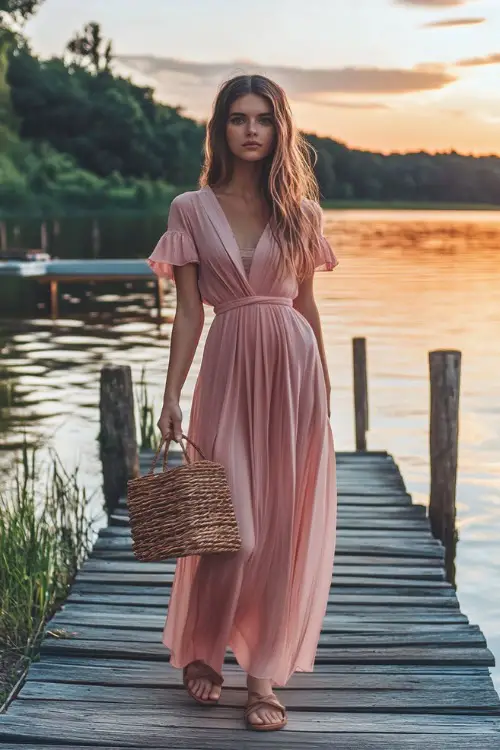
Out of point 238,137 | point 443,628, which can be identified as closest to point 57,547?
point 443,628

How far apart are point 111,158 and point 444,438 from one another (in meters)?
84.0

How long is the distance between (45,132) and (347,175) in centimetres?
2488

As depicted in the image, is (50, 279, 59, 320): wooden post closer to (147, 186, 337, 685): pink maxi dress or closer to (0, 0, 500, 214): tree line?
(147, 186, 337, 685): pink maxi dress

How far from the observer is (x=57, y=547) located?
686cm

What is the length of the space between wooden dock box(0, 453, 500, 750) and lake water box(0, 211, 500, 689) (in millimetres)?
1903

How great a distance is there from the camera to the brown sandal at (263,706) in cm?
384

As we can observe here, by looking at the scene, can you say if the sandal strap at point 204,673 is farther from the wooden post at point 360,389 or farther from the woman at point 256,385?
the wooden post at point 360,389

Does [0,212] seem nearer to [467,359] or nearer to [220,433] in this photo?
[467,359]

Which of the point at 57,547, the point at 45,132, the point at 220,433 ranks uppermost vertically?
the point at 45,132

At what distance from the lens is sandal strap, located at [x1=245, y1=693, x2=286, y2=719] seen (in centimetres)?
388

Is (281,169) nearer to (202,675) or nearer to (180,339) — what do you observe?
(180,339)

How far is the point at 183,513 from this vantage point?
3596mm

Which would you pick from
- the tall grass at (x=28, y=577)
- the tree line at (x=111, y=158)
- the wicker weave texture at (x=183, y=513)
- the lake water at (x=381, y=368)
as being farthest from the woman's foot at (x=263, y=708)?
the tree line at (x=111, y=158)

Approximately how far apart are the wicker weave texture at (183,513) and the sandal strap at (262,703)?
59 cm
